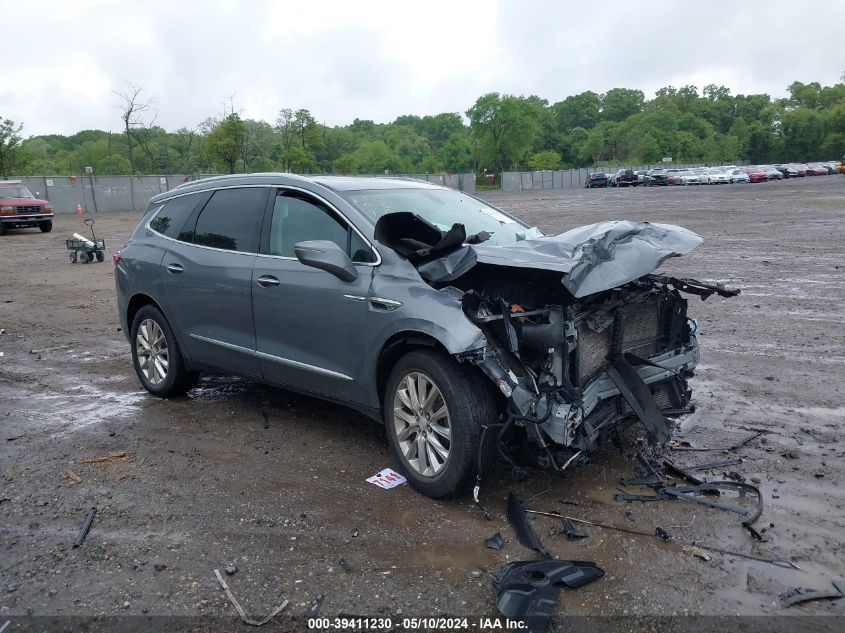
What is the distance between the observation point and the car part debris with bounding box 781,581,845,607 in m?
3.22

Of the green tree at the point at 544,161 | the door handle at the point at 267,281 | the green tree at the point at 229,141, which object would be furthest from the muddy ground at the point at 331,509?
the green tree at the point at 544,161

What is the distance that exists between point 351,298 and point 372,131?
465 ft

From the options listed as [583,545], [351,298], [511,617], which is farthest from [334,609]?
[351,298]

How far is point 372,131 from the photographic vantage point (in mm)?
141500

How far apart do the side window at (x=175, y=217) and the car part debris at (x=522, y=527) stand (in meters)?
3.58

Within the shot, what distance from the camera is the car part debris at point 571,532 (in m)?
3.83

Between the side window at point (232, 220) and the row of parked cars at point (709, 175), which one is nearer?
the side window at point (232, 220)

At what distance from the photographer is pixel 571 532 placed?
12.7ft

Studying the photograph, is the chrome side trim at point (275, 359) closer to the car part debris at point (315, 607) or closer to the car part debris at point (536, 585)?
the car part debris at point (315, 607)

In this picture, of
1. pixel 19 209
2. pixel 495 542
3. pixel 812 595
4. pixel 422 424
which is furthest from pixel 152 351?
pixel 19 209

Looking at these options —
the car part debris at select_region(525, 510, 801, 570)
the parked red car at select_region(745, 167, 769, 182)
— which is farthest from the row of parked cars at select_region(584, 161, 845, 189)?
the car part debris at select_region(525, 510, 801, 570)

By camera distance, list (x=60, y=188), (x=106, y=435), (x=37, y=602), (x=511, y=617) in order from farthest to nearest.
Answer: (x=60, y=188) < (x=106, y=435) < (x=37, y=602) < (x=511, y=617)

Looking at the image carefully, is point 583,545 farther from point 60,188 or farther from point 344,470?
point 60,188

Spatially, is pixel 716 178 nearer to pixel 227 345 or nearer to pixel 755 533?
pixel 227 345
